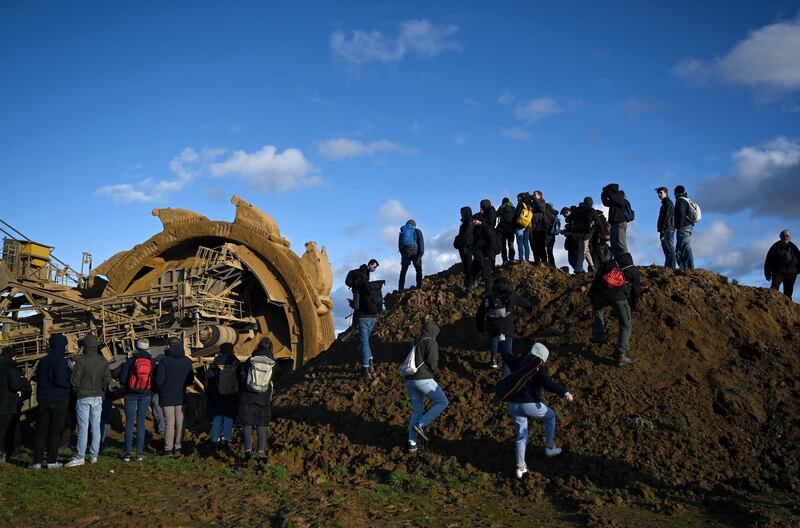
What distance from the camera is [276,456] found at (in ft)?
32.2

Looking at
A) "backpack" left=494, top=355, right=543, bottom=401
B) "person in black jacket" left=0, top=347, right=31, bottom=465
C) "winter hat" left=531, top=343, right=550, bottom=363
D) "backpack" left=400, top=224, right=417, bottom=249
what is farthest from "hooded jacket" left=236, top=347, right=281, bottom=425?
"backpack" left=400, top=224, right=417, bottom=249

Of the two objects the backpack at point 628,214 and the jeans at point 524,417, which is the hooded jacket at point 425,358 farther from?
the backpack at point 628,214

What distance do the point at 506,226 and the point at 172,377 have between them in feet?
27.6

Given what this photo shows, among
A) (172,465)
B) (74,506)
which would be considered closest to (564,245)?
(172,465)

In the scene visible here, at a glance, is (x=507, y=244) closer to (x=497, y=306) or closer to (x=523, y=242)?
(x=523, y=242)

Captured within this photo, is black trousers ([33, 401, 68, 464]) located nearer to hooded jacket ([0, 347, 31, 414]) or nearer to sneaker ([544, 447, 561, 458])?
hooded jacket ([0, 347, 31, 414])

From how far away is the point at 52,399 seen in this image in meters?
9.77

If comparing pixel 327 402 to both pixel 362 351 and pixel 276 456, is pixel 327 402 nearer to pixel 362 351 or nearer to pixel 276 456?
pixel 362 351

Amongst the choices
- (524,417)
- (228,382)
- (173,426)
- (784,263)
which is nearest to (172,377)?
(173,426)

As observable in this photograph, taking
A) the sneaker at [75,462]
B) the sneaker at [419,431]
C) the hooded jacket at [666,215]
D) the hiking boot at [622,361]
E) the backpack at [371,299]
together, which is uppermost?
the hooded jacket at [666,215]

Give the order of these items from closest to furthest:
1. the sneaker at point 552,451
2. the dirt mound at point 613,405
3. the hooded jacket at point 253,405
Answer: the dirt mound at point 613,405, the sneaker at point 552,451, the hooded jacket at point 253,405

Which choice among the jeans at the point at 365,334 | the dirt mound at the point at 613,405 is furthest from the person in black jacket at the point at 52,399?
the jeans at the point at 365,334

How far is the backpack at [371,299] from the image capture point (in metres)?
12.2

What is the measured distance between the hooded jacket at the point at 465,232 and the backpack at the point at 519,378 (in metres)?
5.32
